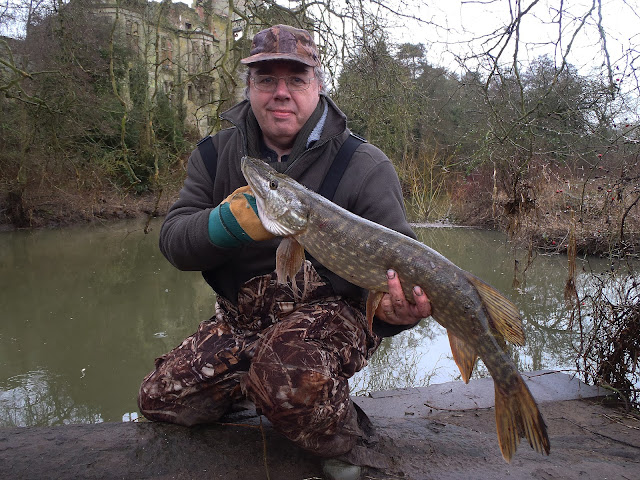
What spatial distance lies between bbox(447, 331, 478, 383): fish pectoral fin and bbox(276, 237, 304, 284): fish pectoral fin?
733 mm

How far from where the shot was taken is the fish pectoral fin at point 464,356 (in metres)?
1.99

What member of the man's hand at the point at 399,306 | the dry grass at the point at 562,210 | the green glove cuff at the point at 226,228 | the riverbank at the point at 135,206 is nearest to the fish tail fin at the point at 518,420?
the man's hand at the point at 399,306

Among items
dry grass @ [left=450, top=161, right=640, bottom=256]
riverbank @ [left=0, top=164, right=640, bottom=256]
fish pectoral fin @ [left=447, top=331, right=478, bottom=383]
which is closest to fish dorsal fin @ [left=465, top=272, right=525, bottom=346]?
fish pectoral fin @ [left=447, top=331, right=478, bottom=383]

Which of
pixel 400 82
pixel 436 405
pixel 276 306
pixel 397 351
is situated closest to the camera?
pixel 276 306

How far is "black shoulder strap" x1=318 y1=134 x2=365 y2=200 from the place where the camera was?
94.0 inches

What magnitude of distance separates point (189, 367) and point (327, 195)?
3.57 feet

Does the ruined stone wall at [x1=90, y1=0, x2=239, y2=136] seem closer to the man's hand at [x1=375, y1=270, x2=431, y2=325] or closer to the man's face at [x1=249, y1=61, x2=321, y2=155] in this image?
the man's face at [x1=249, y1=61, x2=321, y2=155]

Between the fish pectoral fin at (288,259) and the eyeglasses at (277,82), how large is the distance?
80 centimetres

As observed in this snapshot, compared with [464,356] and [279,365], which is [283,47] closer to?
[279,365]

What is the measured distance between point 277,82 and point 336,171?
0.54 metres

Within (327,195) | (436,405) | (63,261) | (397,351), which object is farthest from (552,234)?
(63,261)

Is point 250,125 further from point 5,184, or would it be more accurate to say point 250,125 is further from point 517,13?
point 5,184

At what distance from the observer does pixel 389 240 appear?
203 centimetres

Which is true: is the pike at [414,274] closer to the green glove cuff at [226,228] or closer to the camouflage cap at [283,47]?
the green glove cuff at [226,228]
